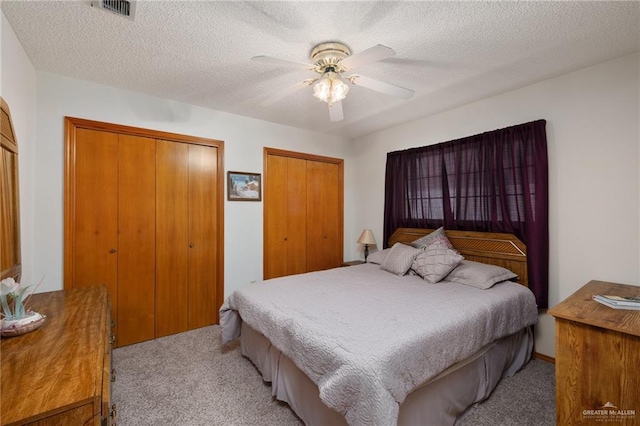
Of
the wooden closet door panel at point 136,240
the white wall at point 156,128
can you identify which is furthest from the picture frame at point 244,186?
the wooden closet door panel at point 136,240

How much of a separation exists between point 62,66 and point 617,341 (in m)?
4.20

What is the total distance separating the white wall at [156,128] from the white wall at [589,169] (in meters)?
2.72

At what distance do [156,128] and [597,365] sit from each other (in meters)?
3.92

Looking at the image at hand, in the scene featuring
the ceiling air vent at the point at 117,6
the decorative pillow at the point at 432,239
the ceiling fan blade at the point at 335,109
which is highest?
the ceiling air vent at the point at 117,6

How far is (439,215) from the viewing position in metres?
3.34

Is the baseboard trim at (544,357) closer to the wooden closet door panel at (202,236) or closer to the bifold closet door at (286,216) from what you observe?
the bifold closet door at (286,216)

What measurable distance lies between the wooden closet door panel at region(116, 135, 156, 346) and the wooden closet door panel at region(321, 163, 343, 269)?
2.31 metres

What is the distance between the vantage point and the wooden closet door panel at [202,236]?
3182mm

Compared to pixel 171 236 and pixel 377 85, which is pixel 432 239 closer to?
pixel 377 85

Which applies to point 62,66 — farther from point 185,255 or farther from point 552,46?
point 552,46

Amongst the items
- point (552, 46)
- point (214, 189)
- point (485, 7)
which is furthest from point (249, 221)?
point (552, 46)

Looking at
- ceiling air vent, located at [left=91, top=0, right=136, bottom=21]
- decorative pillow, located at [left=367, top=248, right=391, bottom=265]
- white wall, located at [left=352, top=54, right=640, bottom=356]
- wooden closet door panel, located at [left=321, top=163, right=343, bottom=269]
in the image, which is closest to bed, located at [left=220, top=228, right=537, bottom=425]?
white wall, located at [left=352, top=54, right=640, bottom=356]

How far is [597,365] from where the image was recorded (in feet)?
4.92

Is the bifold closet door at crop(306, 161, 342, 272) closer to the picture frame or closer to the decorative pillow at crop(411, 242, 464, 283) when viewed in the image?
the picture frame
